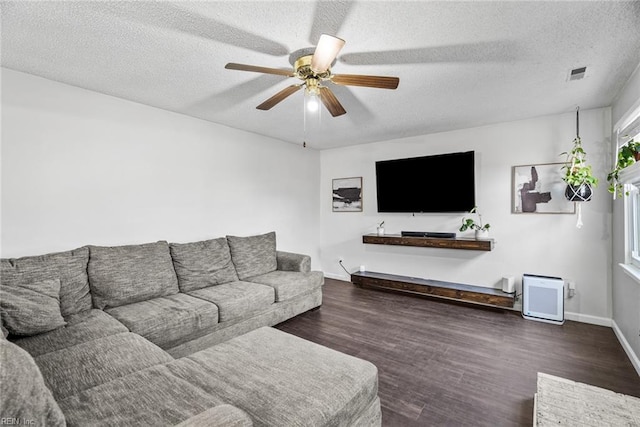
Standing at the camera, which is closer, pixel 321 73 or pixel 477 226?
pixel 321 73

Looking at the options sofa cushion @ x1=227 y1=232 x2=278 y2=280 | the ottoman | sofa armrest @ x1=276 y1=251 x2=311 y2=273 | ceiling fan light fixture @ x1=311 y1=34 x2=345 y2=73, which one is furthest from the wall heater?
ceiling fan light fixture @ x1=311 y1=34 x2=345 y2=73

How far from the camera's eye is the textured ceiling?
5.50 feet

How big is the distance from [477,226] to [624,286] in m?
1.51

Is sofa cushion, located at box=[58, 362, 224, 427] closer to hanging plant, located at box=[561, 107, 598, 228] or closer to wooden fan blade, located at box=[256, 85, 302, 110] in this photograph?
wooden fan blade, located at box=[256, 85, 302, 110]

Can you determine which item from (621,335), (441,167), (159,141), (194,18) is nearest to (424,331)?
(621,335)

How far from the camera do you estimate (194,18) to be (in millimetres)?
1749

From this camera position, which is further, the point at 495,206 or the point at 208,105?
the point at 495,206

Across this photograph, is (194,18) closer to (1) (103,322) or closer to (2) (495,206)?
(1) (103,322)

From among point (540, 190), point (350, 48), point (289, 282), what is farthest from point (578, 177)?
point (289, 282)

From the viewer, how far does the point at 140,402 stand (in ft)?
4.00

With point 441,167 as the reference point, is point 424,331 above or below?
below

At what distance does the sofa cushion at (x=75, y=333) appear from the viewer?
177 cm

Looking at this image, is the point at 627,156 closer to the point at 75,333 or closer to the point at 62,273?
the point at 75,333

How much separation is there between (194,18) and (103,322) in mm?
2156
